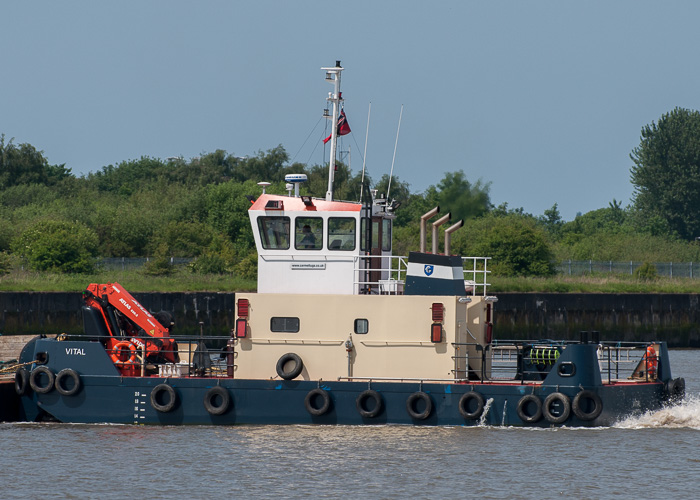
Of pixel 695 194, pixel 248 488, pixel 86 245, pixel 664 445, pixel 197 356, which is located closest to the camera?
pixel 248 488

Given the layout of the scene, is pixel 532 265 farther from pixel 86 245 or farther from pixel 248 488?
pixel 248 488

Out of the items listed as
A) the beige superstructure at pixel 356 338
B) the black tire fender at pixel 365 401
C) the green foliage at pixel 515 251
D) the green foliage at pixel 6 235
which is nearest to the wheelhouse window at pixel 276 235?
the beige superstructure at pixel 356 338

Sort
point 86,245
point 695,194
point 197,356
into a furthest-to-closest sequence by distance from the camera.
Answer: point 695,194
point 86,245
point 197,356

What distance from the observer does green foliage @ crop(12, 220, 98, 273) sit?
133ft

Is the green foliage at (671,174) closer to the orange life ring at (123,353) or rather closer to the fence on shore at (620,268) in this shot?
the fence on shore at (620,268)

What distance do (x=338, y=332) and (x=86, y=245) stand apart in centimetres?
2778

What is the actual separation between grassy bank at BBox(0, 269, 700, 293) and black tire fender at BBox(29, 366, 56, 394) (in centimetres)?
2008

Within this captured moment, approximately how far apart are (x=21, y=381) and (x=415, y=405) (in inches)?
263

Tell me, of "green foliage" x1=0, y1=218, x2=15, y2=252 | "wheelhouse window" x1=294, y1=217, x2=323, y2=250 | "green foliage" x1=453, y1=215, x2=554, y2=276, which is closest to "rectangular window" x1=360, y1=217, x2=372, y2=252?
"wheelhouse window" x1=294, y1=217, x2=323, y2=250

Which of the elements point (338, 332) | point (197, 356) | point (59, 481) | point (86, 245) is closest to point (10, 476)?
point (59, 481)

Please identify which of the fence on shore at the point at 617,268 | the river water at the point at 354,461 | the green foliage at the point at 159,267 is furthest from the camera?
the fence on shore at the point at 617,268

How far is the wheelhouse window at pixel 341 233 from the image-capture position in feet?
55.0

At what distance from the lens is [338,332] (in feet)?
53.5

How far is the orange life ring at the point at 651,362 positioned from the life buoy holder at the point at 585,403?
168 centimetres
